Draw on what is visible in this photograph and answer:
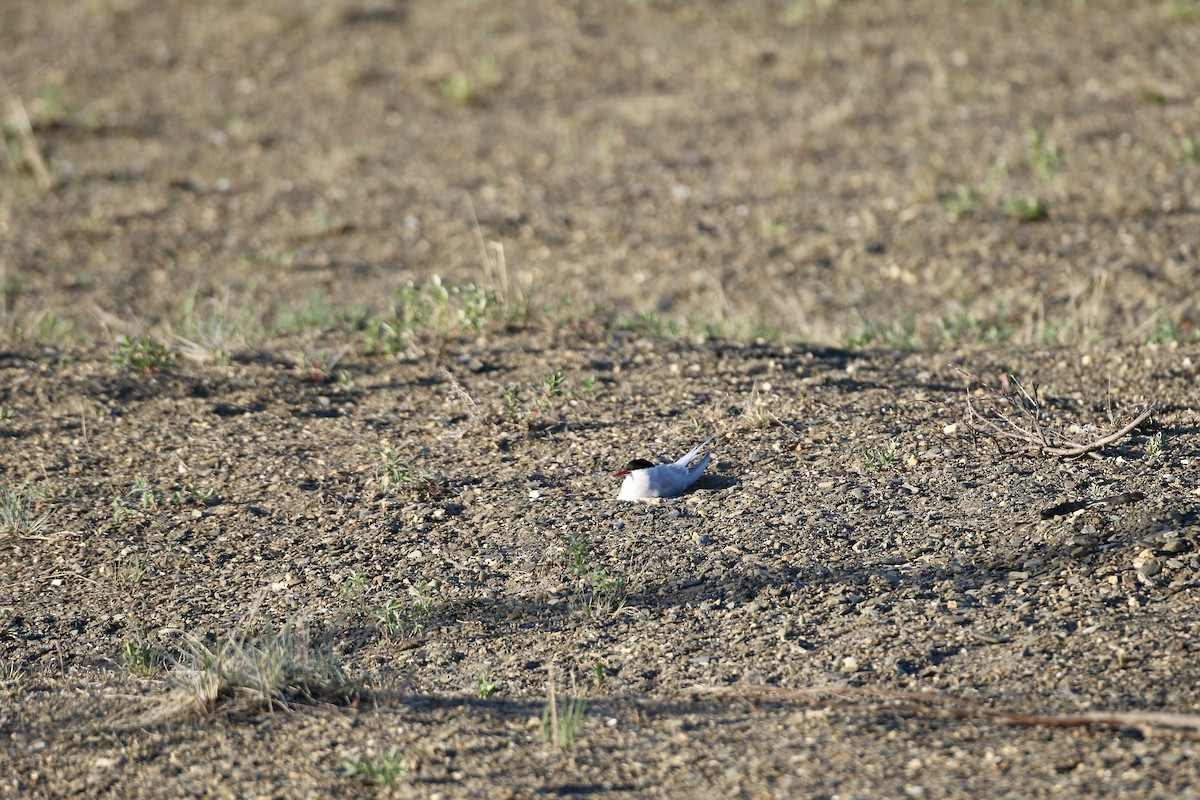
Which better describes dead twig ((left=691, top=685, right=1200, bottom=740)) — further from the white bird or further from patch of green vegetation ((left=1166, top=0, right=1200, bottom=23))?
patch of green vegetation ((left=1166, top=0, right=1200, bottom=23))

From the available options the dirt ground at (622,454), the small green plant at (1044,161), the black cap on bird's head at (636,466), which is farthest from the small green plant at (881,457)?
the small green plant at (1044,161)

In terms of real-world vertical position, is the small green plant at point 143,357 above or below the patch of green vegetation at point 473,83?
below

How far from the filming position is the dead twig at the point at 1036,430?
3.97m

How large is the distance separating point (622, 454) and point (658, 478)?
1.23ft

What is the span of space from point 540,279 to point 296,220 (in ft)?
6.81

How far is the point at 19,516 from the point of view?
161 inches

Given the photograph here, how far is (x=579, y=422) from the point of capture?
459 centimetres

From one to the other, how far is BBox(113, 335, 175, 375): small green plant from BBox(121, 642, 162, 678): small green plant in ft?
6.27

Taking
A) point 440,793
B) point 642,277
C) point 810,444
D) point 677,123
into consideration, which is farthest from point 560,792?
point 677,123

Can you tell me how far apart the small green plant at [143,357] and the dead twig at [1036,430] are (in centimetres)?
309

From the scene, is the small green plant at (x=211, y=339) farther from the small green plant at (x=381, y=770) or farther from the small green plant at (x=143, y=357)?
the small green plant at (x=381, y=770)

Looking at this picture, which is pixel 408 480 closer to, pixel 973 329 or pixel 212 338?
pixel 212 338

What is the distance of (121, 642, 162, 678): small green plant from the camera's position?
3352 mm

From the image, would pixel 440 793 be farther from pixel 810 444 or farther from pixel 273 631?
pixel 810 444
